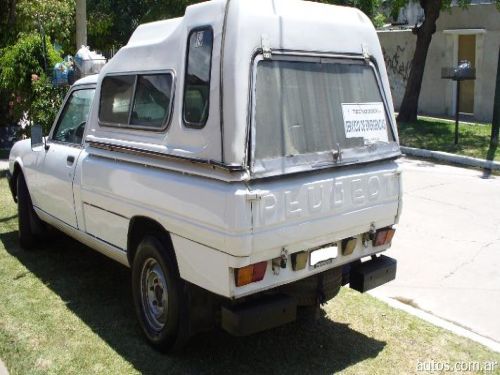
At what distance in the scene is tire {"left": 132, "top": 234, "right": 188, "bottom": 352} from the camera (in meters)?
3.81

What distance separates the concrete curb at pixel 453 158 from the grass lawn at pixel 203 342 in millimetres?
6435

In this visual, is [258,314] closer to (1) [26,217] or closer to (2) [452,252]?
(2) [452,252]

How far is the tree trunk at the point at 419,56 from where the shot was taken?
14.8 meters

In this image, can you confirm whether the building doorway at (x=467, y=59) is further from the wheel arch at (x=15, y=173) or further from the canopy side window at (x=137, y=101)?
the canopy side window at (x=137, y=101)

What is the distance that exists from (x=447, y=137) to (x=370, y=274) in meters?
10.3

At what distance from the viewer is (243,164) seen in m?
3.33

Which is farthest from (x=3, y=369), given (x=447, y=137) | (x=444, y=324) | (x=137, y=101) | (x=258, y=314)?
(x=447, y=137)

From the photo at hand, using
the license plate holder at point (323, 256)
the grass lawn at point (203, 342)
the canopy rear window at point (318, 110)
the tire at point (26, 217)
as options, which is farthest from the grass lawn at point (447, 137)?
the tire at point (26, 217)

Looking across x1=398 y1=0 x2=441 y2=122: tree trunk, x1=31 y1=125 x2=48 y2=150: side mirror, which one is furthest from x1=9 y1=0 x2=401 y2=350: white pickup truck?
x1=398 y1=0 x2=441 y2=122: tree trunk

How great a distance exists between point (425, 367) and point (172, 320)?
1736 mm

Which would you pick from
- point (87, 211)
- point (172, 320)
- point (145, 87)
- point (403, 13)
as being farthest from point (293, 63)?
point (403, 13)

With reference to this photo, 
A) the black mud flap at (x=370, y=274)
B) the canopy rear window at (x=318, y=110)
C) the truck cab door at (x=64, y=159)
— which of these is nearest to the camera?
the canopy rear window at (x=318, y=110)

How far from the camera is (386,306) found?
4.93 m

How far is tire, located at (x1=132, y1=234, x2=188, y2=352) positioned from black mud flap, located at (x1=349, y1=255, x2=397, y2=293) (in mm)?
1282
